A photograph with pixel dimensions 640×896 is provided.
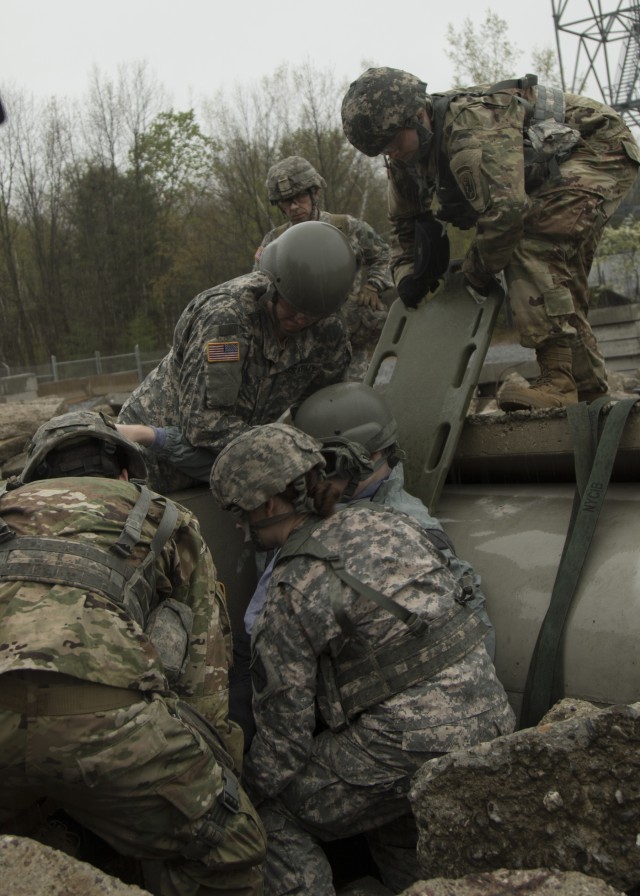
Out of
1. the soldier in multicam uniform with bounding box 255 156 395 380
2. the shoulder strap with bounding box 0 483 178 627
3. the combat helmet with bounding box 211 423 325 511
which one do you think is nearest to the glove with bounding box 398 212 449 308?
the soldier in multicam uniform with bounding box 255 156 395 380

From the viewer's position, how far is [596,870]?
178 cm

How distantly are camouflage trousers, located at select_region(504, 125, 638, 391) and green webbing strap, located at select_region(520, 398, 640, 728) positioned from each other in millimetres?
664

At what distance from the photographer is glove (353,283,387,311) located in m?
5.67

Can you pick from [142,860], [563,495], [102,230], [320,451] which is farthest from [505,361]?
[102,230]

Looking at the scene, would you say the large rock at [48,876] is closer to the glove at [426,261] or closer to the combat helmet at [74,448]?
the combat helmet at [74,448]

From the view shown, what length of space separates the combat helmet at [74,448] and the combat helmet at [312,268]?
1068mm

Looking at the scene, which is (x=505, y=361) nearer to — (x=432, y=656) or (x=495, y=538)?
(x=495, y=538)

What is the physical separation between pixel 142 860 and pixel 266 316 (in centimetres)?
219

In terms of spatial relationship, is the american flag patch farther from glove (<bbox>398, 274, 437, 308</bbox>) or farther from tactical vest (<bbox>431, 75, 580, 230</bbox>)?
tactical vest (<bbox>431, 75, 580, 230</bbox>)

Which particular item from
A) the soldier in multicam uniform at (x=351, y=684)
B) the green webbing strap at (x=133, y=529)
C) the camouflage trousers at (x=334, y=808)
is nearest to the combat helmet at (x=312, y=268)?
the soldier in multicam uniform at (x=351, y=684)

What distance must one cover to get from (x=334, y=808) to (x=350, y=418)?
1.46m

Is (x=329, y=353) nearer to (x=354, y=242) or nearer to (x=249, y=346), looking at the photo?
(x=249, y=346)

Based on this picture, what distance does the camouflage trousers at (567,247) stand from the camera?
159 inches

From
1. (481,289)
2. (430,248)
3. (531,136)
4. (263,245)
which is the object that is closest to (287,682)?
(481,289)
